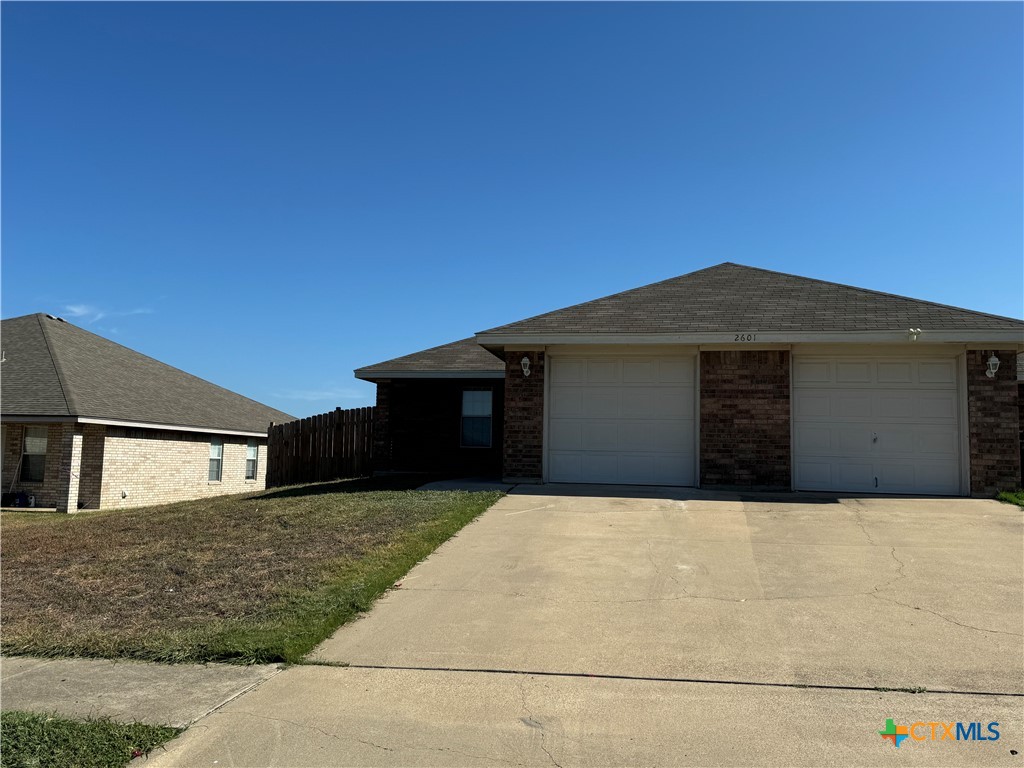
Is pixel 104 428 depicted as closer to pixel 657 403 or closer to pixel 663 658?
pixel 657 403

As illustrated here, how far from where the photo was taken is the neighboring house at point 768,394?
38.2 ft

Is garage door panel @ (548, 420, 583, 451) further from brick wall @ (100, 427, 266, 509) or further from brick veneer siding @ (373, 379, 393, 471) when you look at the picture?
brick wall @ (100, 427, 266, 509)

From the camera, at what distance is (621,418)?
13.0 metres

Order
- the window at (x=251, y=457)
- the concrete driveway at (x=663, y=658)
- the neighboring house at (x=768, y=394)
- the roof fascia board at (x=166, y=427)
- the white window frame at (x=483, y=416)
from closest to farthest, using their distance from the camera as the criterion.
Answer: the concrete driveway at (x=663, y=658), the neighboring house at (x=768, y=394), the white window frame at (x=483, y=416), the roof fascia board at (x=166, y=427), the window at (x=251, y=457)

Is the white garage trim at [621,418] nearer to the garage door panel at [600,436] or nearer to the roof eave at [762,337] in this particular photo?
the garage door panel at [600,436]

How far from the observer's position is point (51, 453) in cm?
1836

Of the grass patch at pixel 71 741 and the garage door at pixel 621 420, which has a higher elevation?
the garage door at pixel 621 420

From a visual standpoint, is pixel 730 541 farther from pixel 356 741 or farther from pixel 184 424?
pixel 184 424

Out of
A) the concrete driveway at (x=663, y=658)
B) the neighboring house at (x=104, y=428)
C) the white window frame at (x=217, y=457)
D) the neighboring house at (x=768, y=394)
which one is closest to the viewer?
the concrete driveway at (x=663, y=658)

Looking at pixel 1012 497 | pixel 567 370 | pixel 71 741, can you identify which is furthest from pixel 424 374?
pixel 71 741

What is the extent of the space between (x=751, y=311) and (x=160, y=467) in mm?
16742

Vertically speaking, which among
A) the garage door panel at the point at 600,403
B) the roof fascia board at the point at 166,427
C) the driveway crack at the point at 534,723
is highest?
the garage door panel at the point at 600,403

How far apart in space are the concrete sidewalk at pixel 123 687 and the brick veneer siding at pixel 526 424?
26.7ft

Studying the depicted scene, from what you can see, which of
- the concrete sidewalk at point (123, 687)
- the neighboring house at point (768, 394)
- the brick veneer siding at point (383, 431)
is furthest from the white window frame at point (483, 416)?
the concrete sidewalk at point (123, 687)
